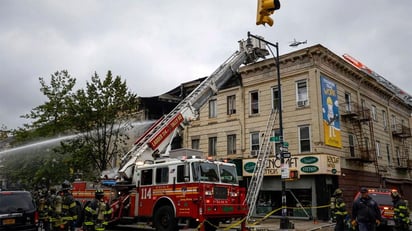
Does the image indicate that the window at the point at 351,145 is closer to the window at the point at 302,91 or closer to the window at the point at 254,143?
the window at the point at 302,91

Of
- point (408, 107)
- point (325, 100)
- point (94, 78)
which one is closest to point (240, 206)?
point (325, 100)

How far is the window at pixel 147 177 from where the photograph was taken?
13947mm

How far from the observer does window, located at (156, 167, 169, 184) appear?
13.4 m

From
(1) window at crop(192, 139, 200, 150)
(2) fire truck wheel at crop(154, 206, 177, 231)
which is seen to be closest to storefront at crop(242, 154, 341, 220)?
(1) window at crop(192, 139, 200, 150)

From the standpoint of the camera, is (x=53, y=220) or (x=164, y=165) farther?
(x=164, y=165)

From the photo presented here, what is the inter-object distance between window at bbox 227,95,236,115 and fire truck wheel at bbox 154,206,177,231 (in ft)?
41.1

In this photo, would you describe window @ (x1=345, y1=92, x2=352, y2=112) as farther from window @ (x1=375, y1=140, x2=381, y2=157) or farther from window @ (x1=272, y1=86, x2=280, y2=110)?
window @ (x1=272, y1=86, x2=280, y2=110)

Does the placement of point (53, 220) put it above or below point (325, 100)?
below

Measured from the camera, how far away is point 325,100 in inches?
837

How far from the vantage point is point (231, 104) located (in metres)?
25.0

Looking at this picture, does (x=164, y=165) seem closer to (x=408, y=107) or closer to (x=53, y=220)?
(x=53, y=220)

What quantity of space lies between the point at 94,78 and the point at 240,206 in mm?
11813

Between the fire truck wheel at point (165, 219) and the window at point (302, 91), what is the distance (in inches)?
463

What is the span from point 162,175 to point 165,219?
1548 millimetres
